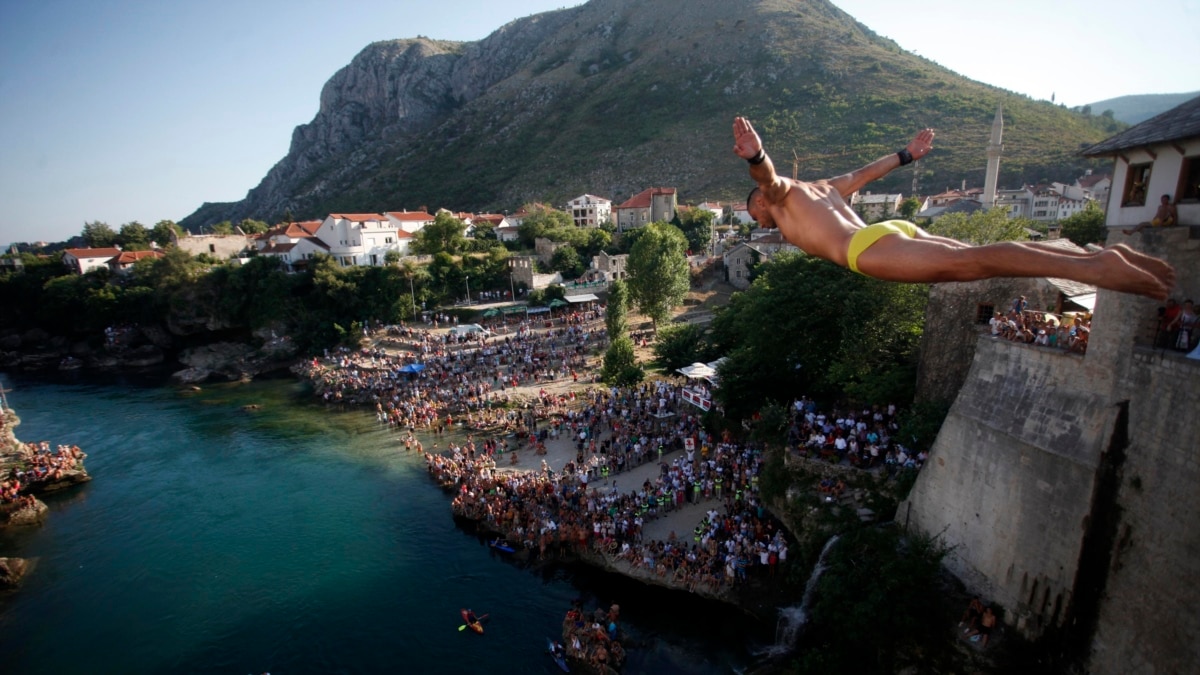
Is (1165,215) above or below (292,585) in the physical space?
above

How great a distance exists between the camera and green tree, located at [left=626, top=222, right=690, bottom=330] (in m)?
41.0

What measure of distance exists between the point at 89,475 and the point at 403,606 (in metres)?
21.0

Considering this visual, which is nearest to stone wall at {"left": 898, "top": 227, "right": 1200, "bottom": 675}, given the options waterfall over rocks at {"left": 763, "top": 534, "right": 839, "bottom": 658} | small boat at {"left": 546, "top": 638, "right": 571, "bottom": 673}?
waterfall over rocks at {"left": 763, "top": 534, "right": 839, "bottom": 658}

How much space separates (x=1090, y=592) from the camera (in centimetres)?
938

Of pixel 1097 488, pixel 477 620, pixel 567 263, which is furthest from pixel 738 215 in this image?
pixel 1097 488

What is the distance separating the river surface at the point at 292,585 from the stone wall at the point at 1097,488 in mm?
6332

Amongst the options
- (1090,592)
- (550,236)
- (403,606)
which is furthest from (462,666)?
(550,236)

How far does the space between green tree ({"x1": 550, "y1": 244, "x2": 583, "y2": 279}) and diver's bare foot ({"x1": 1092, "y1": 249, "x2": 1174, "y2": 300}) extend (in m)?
50.9

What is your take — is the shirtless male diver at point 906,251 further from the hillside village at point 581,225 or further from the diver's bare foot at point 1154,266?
the hillside village at point 581,225

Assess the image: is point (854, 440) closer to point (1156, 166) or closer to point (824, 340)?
point (824, 340)

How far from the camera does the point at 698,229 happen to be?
198 ft

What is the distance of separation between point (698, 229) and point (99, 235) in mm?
78469

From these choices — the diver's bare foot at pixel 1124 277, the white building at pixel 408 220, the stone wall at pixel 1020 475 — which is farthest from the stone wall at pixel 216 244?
the diver's bare foot at pixel 1124 277

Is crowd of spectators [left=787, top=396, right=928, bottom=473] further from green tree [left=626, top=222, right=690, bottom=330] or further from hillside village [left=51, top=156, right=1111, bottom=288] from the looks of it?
hillside village [left=51, top=156, right=1111, bottom=288]
